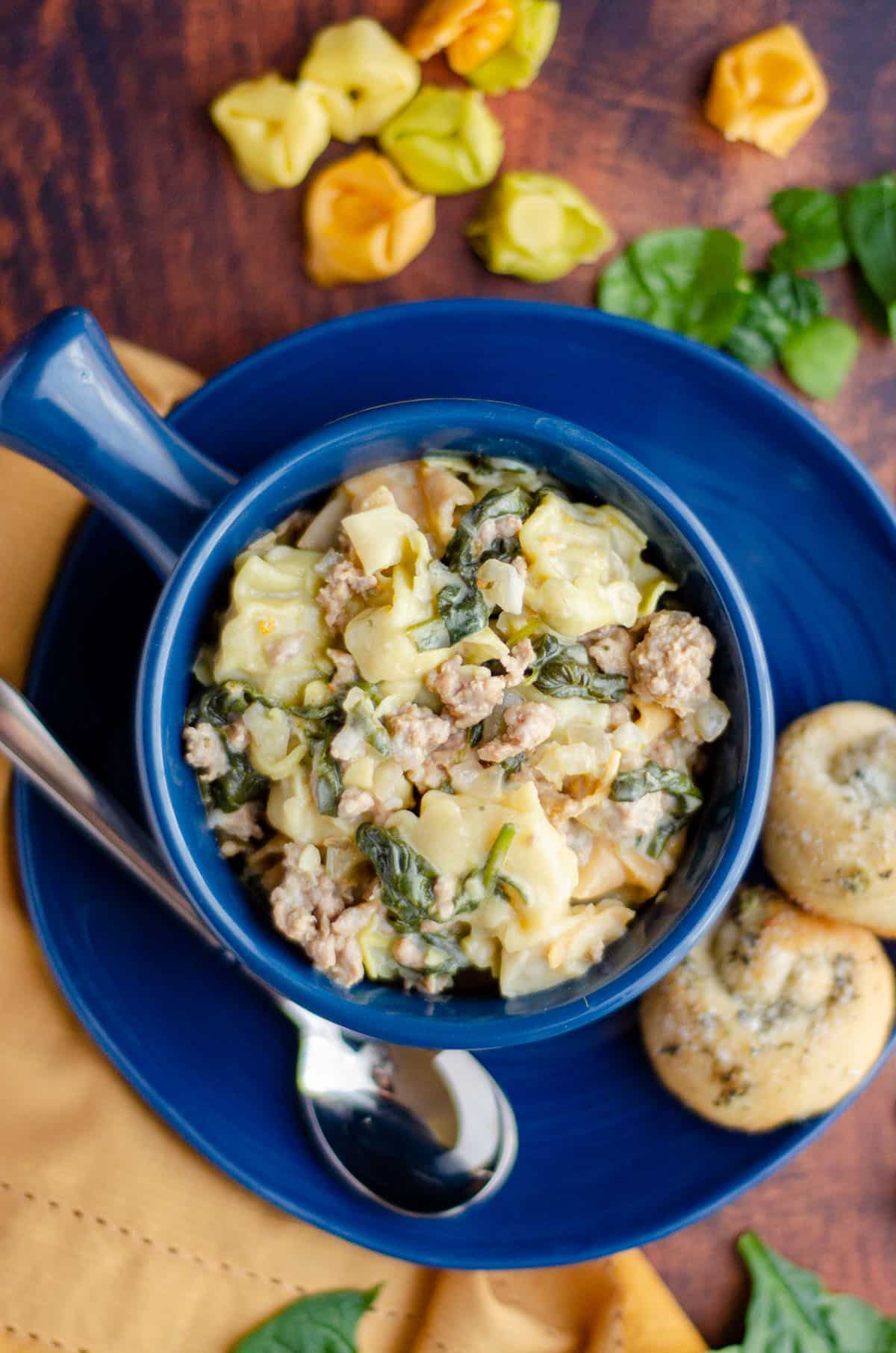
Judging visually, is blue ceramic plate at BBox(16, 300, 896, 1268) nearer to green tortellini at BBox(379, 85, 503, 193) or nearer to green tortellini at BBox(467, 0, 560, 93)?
green tortellini at BBox(379, 85, 503, 193)

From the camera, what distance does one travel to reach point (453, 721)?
2621 mm

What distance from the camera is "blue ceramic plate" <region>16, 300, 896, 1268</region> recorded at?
316 cm

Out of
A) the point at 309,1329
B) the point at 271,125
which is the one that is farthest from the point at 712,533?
the point at 309,1329

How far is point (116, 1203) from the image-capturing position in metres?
3.43

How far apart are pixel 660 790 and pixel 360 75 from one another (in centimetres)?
223

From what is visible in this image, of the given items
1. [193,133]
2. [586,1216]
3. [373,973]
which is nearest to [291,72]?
A: [193,133]

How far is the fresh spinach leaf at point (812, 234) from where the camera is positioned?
3.56m

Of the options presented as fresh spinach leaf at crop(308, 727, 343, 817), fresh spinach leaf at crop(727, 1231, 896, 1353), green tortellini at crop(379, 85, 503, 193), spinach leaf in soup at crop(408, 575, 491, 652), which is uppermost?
green tortellini at crop(379, 85, 503, 193)

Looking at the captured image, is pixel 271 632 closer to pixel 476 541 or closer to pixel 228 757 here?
pixel 228 757

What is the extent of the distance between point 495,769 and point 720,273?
1.81m

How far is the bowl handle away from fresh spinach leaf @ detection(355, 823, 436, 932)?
79cm

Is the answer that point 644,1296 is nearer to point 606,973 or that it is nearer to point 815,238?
point 606,973

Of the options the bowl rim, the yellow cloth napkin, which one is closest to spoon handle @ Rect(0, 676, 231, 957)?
the yellow cloth napkin

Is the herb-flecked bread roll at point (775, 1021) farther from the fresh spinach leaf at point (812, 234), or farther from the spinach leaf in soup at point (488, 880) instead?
the fresh spinach leaf at point (812, 234)
